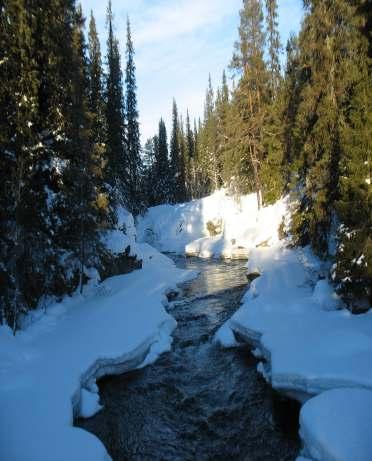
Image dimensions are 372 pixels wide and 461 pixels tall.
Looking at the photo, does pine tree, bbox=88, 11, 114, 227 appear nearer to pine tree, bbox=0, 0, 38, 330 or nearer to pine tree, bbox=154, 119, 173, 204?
pine tree, bbox=0, 0, 38, 330

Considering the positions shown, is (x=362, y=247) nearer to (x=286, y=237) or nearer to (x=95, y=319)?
(x=95, y=319)

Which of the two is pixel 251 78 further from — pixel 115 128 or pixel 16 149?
pixel 16 149

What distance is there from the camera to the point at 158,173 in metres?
63.5

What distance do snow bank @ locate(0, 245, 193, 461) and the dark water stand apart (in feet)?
2.03

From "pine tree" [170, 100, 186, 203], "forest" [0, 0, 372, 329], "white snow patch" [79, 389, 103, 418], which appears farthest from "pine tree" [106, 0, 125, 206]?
"pine tree" [170, 100, 186, 203]

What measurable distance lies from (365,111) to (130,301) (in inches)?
445

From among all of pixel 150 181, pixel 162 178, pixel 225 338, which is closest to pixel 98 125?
pixel 225 338

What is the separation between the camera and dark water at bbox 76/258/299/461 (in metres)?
7.52

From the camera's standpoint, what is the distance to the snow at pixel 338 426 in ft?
19.2

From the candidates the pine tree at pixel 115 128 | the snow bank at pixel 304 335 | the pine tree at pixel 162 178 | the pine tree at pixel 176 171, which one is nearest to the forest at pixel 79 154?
the snow bank at pixel 304 335

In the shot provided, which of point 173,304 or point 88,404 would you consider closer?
point 88,404

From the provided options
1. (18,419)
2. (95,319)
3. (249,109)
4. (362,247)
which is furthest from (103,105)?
(18,419)

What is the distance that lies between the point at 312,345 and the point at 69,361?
6.16m

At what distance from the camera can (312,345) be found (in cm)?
949
